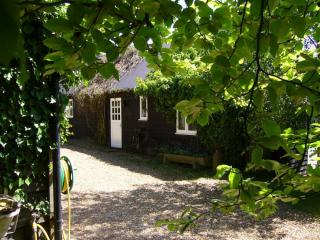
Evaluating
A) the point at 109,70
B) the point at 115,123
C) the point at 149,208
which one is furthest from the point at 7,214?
the point at 115,123

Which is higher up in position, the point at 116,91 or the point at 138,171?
the point at 116,91

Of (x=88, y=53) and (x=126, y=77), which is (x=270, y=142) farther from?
(x=126, y=77)

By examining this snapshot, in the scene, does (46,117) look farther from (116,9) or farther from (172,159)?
(172,159)

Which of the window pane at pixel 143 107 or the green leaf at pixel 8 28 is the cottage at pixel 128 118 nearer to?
the window pane at pixel 143 107

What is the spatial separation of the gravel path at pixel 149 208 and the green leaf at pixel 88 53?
550 cm

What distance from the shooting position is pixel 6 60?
346 millimetres

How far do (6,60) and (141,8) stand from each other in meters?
0.94

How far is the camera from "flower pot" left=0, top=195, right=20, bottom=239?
10.2 ft

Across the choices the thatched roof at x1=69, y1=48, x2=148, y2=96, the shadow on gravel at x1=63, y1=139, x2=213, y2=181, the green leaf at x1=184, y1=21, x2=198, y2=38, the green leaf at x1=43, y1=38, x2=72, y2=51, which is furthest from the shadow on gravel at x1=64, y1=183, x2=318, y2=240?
the thatched roof at x1=69, y1=48, x2=148, y2=96

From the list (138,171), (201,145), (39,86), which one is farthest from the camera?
(201,145)

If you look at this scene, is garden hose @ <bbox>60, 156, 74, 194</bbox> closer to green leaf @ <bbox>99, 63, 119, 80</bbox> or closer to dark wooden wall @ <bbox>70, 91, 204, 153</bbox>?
green leaf @ <bbox>99, 63, 119, 80</bbox>

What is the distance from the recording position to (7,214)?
10.2 ft

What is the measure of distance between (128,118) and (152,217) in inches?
378

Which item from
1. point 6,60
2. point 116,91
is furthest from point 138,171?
point 6,60
